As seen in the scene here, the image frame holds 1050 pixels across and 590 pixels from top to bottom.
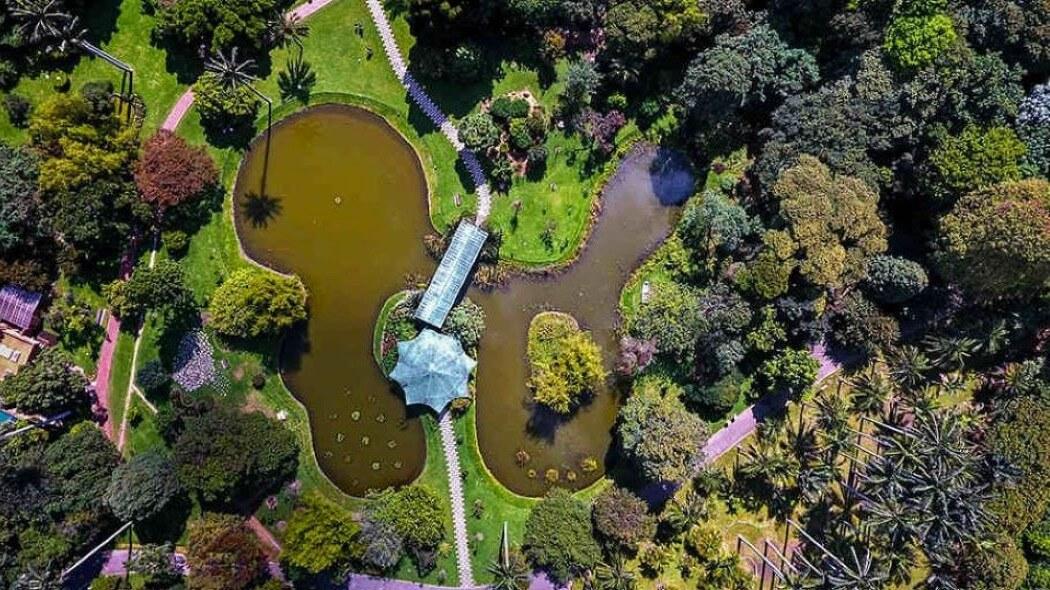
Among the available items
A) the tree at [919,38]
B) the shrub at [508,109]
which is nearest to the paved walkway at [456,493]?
the shrub at [508,109]

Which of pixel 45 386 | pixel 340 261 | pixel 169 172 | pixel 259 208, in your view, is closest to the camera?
pixel 45 386

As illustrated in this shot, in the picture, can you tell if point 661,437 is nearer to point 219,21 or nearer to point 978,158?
point 978,158

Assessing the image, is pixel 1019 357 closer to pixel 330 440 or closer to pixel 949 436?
pixel 949 436

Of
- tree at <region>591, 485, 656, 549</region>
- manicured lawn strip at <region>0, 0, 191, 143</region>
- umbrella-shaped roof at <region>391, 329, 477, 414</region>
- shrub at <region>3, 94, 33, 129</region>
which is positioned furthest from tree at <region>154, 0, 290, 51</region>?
tree at <region>591, 485, 656, 549</region>

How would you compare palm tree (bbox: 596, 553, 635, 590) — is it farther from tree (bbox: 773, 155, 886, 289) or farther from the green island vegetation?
tree (bbox: 773, 155, 886, 289)

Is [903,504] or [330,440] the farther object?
[330,440]

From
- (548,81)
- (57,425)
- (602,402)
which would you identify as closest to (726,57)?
(548,81)

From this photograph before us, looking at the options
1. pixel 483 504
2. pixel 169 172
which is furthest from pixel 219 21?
pixel 483 504
